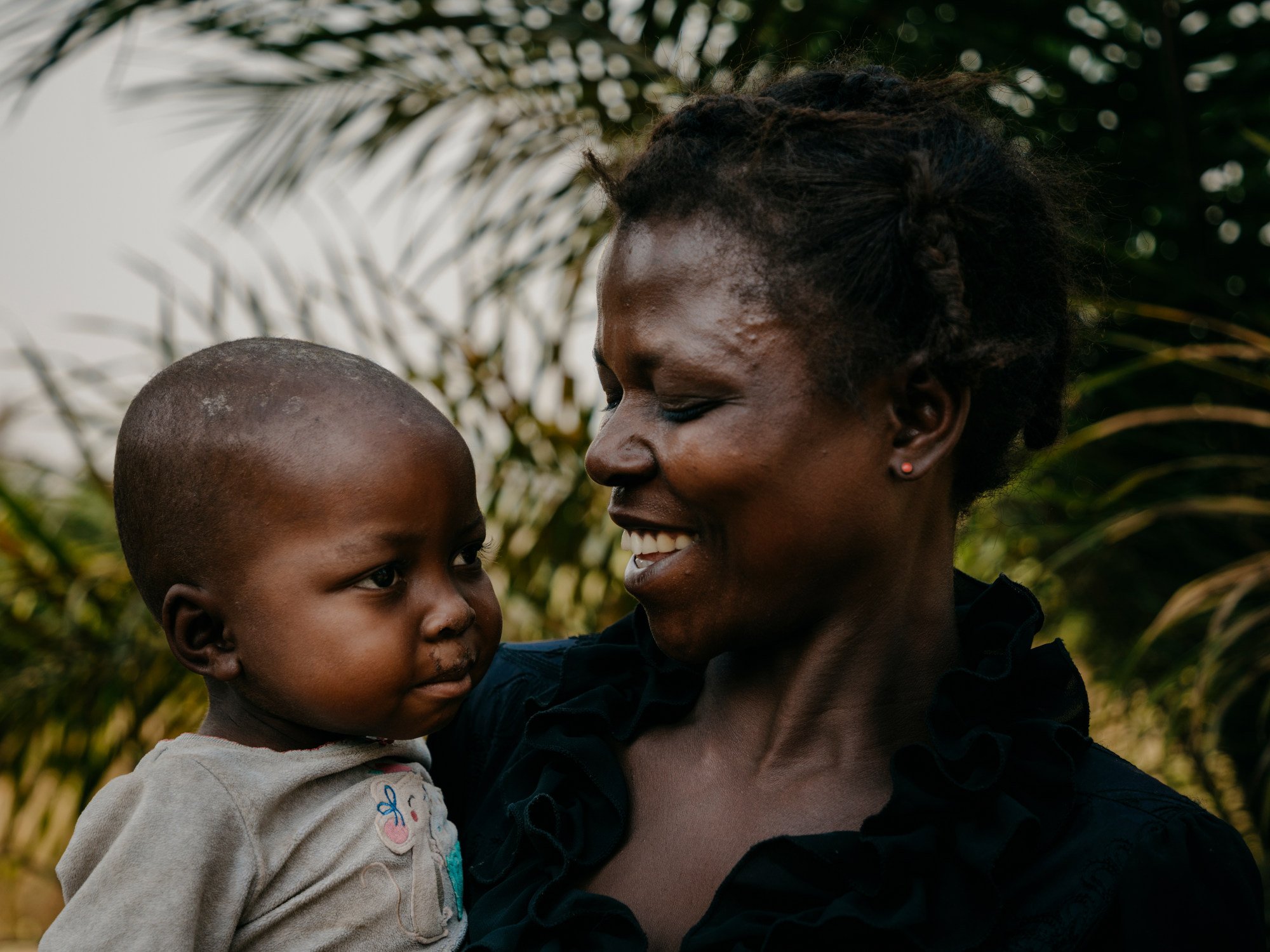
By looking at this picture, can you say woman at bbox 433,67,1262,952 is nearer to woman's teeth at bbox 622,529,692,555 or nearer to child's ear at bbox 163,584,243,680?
woman's teeth at bbox 622,529,692,555

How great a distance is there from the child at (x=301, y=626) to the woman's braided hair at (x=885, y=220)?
20.1 inches

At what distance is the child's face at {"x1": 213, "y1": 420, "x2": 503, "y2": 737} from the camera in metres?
1.60

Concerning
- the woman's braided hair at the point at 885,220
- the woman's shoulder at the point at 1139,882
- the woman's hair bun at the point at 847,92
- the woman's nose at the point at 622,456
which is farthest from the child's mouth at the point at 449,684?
the woman's hair bun at the point at 847,92

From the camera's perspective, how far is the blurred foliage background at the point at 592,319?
9.84 feet

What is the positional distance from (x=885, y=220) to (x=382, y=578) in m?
0.83

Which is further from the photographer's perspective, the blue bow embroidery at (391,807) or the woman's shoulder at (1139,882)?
the blue bow embroidery at (391,807)

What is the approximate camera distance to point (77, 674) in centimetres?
305

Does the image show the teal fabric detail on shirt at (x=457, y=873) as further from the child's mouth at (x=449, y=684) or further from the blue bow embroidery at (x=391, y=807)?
the child's mouth at (x=449, y=684)

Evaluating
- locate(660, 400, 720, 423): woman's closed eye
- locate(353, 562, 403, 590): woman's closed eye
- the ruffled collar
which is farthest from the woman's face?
locate(353, 562, 403, 590): woman's closed eye

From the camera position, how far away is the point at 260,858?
150 cm

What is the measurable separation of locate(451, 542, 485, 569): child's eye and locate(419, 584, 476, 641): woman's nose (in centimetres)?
8

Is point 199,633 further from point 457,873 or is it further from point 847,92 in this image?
point 847,92

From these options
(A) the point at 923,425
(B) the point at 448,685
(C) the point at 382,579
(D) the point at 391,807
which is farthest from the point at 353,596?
(A) the point at 923,425

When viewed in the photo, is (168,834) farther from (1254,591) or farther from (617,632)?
(1254,591)
